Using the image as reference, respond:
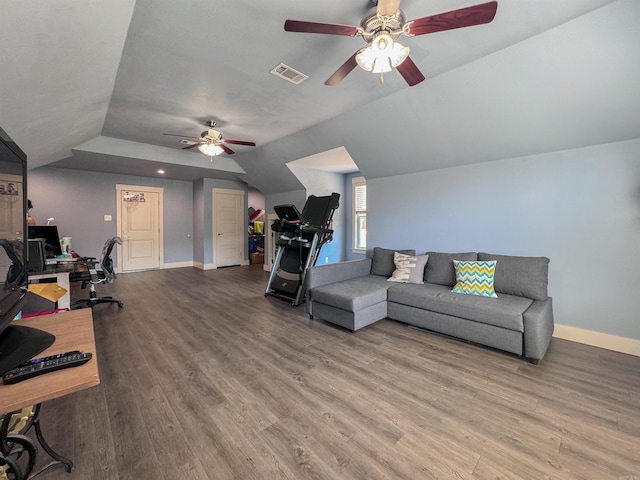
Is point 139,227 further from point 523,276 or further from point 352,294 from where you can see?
point 523,276

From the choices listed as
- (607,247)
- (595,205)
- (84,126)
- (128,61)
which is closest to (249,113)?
(128,61)

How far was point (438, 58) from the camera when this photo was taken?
253cm

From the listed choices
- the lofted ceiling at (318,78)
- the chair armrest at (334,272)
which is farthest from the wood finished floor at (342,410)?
the lofted ceiling at (318,78)

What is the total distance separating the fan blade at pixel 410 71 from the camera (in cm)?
200

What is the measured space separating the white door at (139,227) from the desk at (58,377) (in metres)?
6.44

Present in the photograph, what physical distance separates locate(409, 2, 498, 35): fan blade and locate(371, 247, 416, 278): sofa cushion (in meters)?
2.92

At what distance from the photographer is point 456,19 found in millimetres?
1606

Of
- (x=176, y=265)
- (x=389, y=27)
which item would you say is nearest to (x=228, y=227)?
(x=176, y=265)

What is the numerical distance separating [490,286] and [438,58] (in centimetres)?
241

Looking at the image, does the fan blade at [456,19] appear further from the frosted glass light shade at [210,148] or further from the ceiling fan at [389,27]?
the frosted glass light shade at [210,148]

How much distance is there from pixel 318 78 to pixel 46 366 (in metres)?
3.09

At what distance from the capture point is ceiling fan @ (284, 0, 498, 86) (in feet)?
5.19

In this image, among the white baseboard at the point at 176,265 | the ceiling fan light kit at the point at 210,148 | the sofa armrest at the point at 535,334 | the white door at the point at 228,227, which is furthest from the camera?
the white door at the point at 228,227

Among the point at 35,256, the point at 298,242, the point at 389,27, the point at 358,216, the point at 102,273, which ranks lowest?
the point at 102,273
